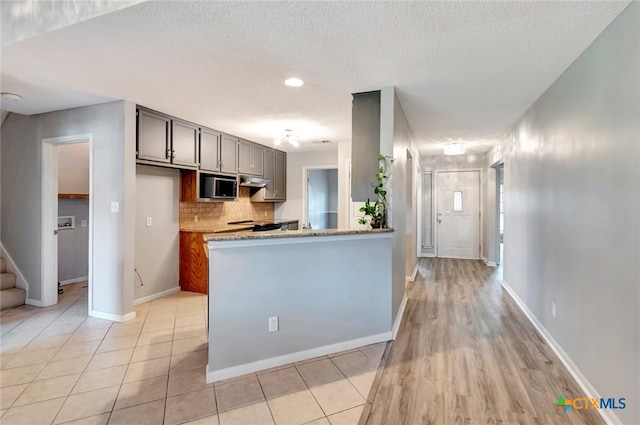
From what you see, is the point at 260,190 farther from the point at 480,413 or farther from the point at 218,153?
the point at 480,413

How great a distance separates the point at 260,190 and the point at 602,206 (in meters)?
5.07

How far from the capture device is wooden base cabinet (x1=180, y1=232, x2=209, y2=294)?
4488 millimetres

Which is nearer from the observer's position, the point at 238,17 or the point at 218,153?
the point at 238,17

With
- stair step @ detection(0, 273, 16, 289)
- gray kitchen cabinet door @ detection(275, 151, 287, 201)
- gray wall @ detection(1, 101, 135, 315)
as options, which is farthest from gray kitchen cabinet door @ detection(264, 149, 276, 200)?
stair step @ detection(0, 273, 16, 289)

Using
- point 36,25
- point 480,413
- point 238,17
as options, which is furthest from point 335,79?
point 480,413

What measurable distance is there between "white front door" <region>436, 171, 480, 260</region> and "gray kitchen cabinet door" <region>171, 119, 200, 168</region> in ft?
17.7

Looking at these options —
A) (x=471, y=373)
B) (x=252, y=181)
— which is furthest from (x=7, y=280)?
(x=471, y=373)

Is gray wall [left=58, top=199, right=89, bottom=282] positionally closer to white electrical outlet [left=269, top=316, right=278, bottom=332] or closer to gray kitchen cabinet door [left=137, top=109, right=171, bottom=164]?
gray kitchen cabinet door [left=137, top=109, right=171, bottom=164]

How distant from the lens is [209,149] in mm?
4648

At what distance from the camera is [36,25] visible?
2.03 m

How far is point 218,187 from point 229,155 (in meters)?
0.64

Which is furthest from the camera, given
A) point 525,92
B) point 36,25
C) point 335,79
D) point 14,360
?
point 525,92

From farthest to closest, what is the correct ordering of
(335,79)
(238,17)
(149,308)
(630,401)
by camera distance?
(149,308)
(335,79)
(238,17)
(630,401)

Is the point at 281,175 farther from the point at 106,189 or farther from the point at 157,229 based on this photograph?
the point at 106,189
